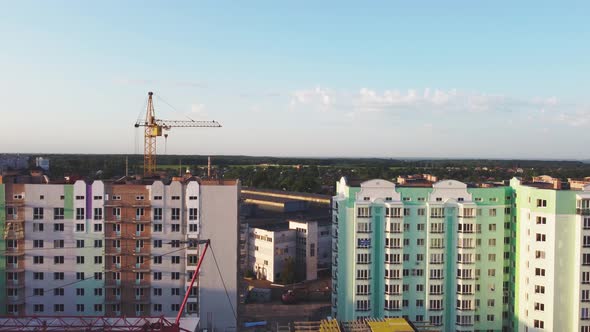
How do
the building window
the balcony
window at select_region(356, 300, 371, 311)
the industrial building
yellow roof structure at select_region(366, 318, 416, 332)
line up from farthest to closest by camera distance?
the industrial building
window at select_region(356, 300, 371, 311)
the building window
the balcony
yellow roof structure at select_region(366, 318, 416, 332)

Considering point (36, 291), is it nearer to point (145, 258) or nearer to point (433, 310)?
point (145, 258)

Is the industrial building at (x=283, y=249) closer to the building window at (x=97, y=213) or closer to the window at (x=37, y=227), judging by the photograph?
the building window at (x=97, y=213)

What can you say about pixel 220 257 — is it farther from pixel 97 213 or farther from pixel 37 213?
pixel 37 213

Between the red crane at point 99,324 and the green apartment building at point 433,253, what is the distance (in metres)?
9.01

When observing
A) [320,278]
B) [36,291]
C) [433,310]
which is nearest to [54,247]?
[36,291]

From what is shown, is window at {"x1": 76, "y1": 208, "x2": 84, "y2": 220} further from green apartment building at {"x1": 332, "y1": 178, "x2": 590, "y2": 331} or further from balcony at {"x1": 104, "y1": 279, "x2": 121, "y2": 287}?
green apartment building at {"x1": 332, "y1": 178, "x2": 590, "y2": 331}

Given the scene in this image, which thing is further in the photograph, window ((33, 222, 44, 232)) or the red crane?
window ((33, 222, 44, 232))

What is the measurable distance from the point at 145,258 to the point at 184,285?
2762mm

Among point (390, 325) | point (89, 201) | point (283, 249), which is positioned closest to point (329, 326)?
point (390, 325)

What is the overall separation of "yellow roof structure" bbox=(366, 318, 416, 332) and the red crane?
354 inches

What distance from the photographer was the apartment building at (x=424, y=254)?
32.1m

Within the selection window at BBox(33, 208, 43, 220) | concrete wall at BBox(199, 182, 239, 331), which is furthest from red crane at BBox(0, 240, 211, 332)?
window at BBox(33, 208, 43, 220)

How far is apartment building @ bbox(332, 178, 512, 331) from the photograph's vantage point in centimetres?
3206

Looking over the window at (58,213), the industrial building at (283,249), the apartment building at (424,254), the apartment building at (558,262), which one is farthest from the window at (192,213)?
the apartment building at (558,262)
